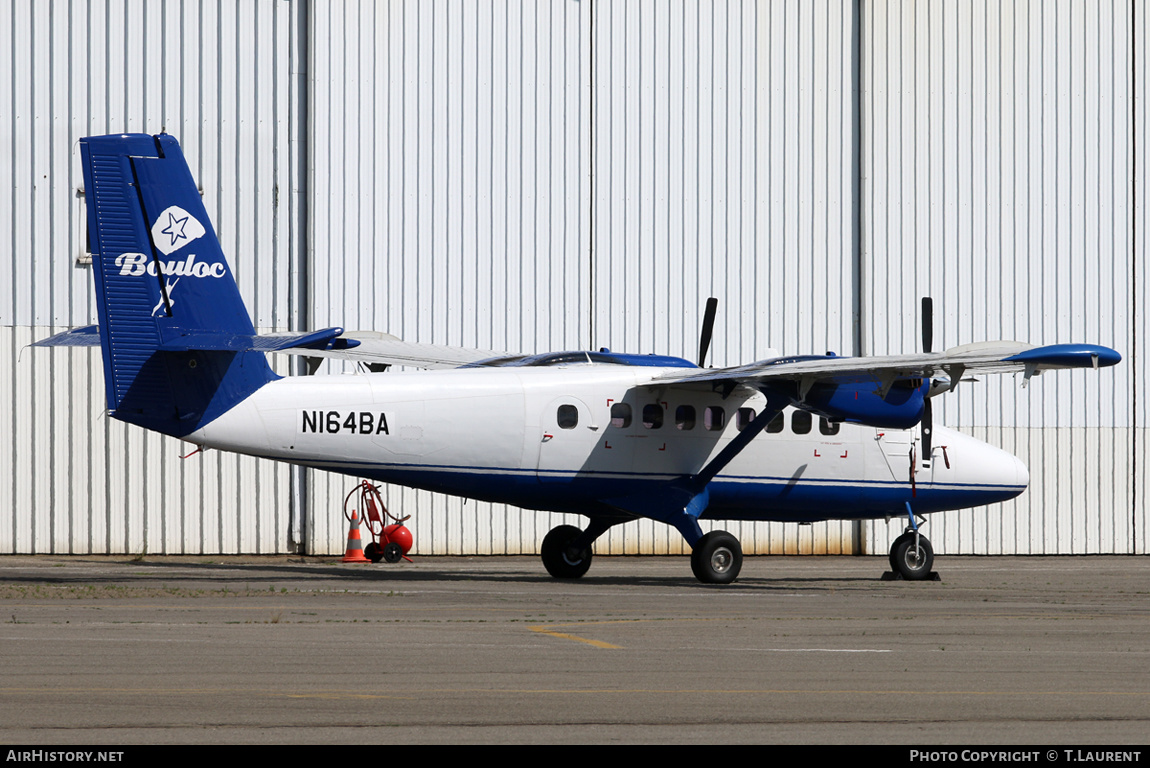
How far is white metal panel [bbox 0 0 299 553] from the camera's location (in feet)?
101

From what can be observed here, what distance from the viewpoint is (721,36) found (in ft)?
116

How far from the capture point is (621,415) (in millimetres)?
22609

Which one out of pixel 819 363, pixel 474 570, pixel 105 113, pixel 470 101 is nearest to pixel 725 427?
pixel 819 363

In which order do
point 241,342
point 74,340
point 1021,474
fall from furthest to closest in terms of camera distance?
1. point 1021,474
2. point 74,340
3. point 241,342

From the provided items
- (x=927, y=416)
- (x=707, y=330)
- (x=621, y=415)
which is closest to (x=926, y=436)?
(x=927, y=416)

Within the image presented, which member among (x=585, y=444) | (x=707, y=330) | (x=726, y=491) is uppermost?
(x=707, y=330)

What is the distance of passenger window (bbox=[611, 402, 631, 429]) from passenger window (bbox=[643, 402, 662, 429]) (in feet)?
0.97

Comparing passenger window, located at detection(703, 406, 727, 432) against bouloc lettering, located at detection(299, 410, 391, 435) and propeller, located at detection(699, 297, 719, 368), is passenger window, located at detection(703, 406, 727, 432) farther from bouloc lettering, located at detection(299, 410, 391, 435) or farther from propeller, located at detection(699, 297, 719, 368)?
bouloc lettering, located at detection(299, 410, 391, 435)

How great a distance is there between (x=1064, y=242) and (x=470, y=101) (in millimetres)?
15942

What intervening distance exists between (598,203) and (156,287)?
17.2 m

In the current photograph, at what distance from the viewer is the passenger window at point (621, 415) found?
22547 millimetres

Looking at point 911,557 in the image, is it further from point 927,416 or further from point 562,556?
point 562,556

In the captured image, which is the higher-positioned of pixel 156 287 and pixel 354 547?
pixel 156 287

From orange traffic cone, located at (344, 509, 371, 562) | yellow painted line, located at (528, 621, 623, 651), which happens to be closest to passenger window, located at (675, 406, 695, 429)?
yellow painted line, located at (528, 621, 623, 651)
